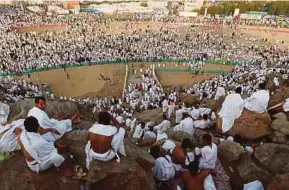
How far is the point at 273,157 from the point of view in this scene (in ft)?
24.1

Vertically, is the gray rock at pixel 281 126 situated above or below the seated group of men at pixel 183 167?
below

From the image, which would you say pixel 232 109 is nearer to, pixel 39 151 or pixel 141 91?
pixel 39 151

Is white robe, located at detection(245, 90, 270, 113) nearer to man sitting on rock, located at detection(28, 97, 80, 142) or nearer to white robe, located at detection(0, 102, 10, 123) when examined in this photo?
man sitting on rock, located at detection(28, 97, 80, 142)

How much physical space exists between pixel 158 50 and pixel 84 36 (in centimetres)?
1448

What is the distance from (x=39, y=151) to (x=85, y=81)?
26000mm

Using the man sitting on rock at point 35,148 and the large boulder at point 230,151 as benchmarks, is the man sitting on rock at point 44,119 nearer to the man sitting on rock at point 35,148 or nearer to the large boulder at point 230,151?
the man sitting on rock at point 35,148

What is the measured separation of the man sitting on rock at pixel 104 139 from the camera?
197 inches

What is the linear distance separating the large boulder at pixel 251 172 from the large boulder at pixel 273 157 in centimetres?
32

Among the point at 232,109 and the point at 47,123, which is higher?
the point at 47,123

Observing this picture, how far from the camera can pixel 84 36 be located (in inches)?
2024

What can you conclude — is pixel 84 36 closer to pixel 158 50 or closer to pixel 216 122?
pixel 158 50

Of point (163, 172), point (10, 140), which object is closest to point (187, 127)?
point (163, 172)

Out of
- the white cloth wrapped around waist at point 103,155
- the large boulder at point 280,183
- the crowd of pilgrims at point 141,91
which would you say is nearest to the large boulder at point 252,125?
the crowd of pilgrims at point 141,91

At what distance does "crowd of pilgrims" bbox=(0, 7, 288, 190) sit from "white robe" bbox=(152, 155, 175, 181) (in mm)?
17
